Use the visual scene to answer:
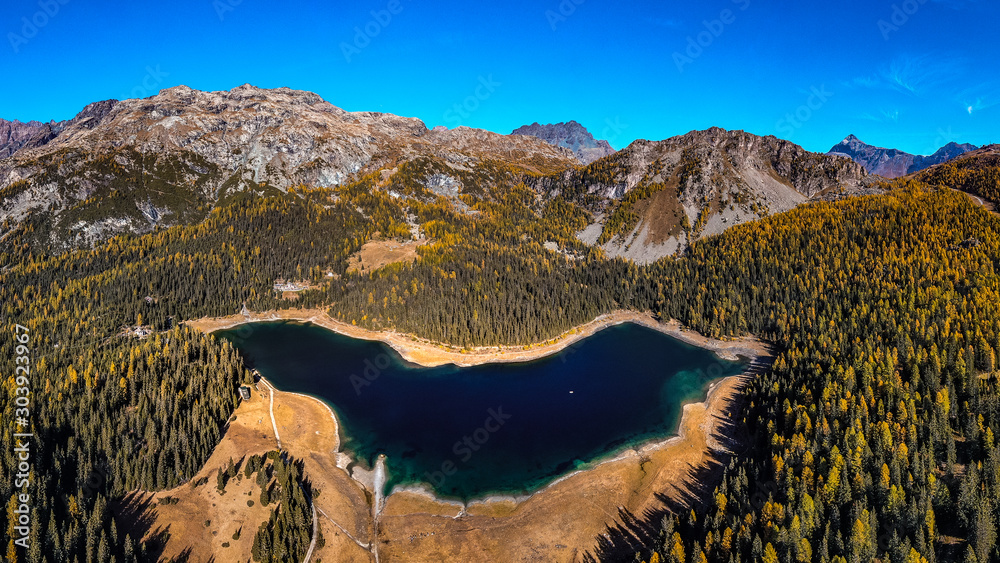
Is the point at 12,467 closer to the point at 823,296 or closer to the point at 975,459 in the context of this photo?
the point at 975,459

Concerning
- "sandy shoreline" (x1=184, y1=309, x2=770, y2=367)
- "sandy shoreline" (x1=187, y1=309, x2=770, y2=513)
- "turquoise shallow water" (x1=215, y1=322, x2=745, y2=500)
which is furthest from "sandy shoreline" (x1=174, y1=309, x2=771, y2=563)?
"sandy shoreline" (x1=184, y1=309, x2=770, y2=367)

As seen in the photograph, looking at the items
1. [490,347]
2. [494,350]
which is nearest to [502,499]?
[494,350]

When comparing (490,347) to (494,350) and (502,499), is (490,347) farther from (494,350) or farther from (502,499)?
(502,499)

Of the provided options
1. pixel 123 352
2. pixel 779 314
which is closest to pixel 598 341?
pixel 779 314

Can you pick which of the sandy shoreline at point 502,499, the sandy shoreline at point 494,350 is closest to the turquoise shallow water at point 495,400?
the sandy shoreline at point 494,350

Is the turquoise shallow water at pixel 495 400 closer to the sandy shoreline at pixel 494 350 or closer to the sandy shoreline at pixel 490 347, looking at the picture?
the sandy shoreline at pixel 494 350

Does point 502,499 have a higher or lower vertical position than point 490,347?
lower

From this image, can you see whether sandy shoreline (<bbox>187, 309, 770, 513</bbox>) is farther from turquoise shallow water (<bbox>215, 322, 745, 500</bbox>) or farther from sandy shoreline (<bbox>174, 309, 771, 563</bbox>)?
turquoise shallow water (<bbox>215, 322, 745, 500</bbox>)

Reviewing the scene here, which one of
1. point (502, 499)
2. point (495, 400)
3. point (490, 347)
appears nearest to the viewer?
point (502, 499)
